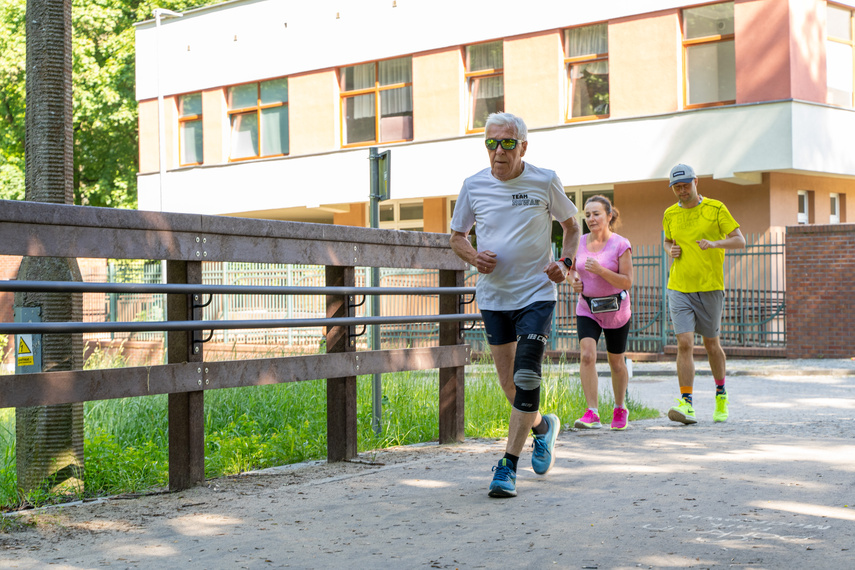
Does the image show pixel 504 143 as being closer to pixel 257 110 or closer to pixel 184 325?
pixel 184 325

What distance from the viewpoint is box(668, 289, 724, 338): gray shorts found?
8773mm

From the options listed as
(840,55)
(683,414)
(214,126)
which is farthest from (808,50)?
(214,126)

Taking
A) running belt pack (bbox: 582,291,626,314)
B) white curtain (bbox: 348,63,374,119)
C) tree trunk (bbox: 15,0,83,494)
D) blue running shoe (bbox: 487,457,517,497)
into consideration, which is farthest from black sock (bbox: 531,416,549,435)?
white curtain (bbox: 348,63,374,119)

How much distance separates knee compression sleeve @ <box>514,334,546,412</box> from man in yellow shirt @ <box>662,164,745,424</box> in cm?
331

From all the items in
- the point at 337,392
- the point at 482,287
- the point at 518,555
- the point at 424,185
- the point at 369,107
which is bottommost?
the point at 518,555

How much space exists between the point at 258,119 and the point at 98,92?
424 inches

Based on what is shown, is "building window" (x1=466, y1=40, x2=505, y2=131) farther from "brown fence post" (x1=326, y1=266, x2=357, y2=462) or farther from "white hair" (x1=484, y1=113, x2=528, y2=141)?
"white hair" (x1=484, y1=113, x2=528, y2=141)

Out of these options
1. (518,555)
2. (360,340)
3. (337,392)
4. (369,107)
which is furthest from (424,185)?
(518,555)

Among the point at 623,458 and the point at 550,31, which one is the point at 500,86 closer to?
the point at 550,31

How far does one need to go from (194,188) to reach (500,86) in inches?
456

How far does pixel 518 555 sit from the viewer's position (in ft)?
13.7

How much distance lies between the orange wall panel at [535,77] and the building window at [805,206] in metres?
5.92

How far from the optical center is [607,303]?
27.1 ft

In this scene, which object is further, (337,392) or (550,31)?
(550,31)
